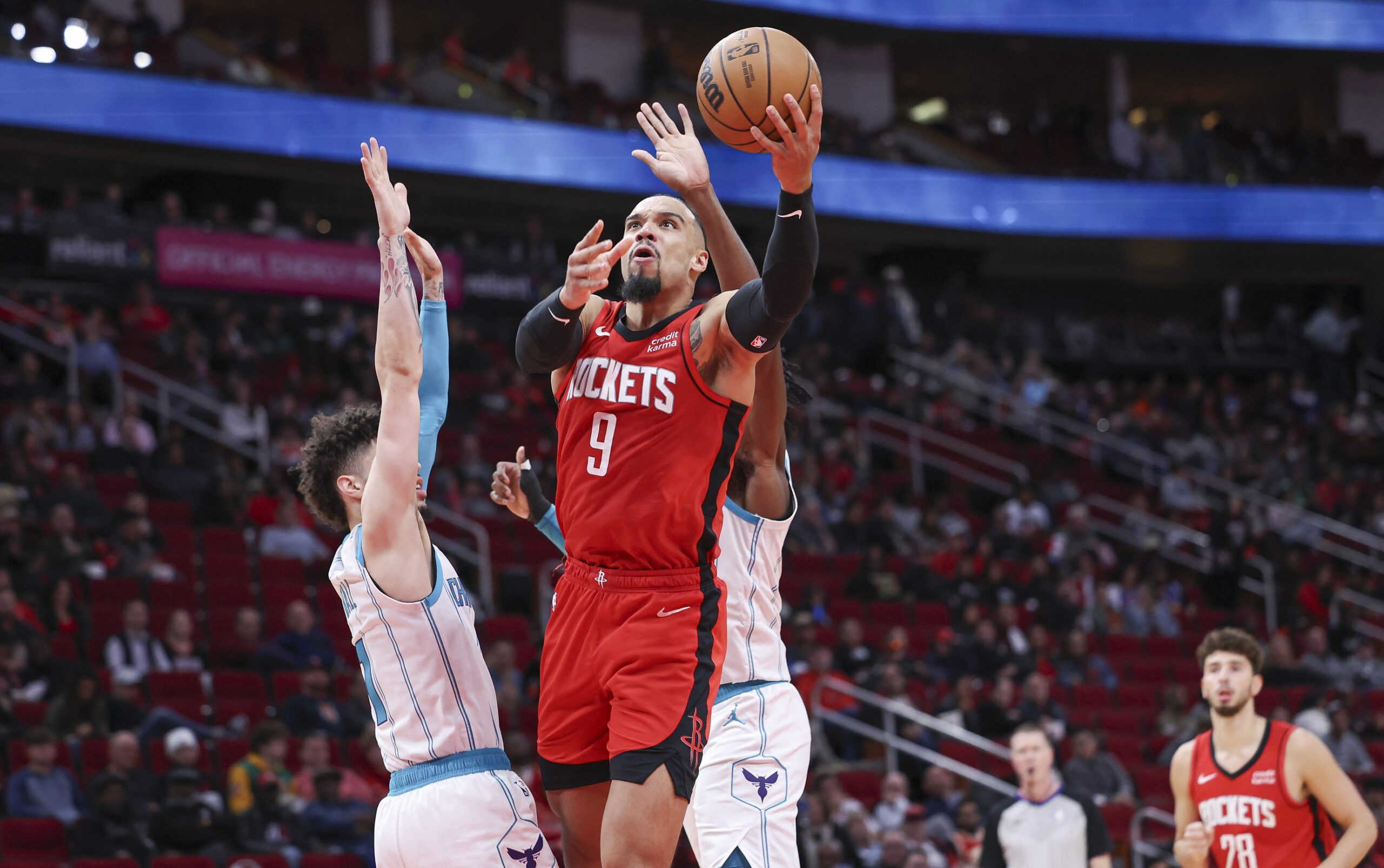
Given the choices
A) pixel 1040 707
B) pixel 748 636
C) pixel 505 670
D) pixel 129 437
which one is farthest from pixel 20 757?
pixel 1040 707

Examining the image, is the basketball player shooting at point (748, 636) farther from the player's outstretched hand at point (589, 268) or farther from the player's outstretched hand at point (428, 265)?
the player's outstretched hand at point (428, 265)

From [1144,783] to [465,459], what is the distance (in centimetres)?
713

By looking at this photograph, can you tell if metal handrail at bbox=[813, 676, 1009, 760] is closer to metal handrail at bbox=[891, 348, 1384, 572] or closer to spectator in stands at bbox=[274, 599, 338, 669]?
spectator in stands at bbox=[274, 599, 338, 669]

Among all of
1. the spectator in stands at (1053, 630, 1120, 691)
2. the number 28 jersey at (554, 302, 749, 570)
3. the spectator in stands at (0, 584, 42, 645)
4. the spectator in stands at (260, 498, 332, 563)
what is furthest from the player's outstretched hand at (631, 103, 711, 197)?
the spectator in stands at (1053, 630, 1120, 691)

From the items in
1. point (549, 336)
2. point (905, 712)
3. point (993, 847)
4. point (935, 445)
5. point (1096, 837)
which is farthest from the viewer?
point (935, 445)

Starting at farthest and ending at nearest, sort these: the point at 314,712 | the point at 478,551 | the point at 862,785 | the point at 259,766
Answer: the point at 478,551 → the point at 862,785 → the point at 314,712 → the point at 259,766

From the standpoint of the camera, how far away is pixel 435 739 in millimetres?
4230

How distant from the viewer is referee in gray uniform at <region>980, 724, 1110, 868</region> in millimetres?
7875

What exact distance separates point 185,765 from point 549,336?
6.68m

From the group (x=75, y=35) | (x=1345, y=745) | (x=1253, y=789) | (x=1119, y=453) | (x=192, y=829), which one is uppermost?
(x=75, y=35)

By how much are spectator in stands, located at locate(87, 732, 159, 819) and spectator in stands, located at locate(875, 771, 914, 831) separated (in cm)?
527

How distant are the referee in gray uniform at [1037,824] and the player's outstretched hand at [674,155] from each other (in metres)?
4.29

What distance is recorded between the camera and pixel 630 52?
25859mm

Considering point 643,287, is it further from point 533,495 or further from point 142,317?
point 142,317
